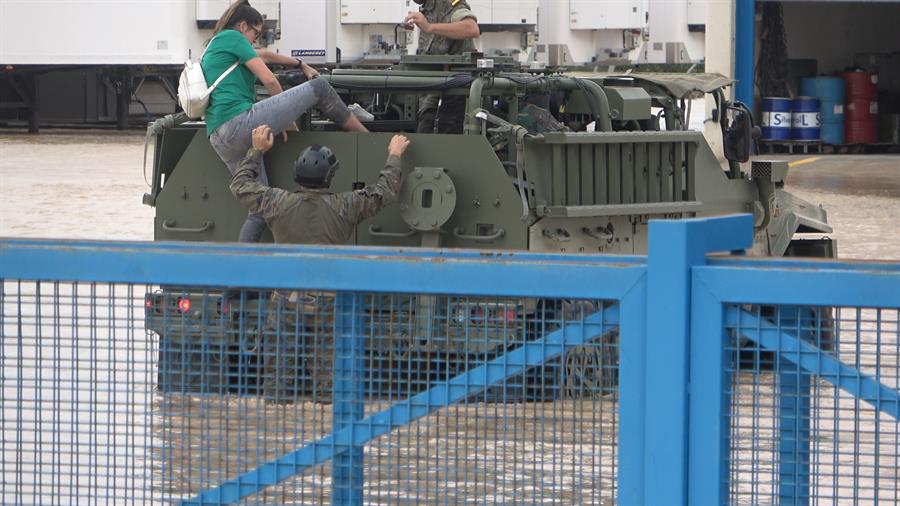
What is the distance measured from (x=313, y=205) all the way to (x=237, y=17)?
1.40 m

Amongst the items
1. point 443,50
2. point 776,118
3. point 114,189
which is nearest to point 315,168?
point 443,50

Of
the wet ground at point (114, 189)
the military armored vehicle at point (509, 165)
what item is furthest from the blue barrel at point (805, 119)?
the military armored vehicle at point (509, 165)

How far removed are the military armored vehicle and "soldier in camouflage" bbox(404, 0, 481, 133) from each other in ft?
0.85

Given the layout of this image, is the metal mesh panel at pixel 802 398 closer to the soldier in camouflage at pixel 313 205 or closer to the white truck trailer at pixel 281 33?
the soldier in camouflage at pixel 313 205

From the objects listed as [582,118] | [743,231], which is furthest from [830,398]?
[582,118]

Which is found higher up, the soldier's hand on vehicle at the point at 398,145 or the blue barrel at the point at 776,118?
the soldier's hand on vehicle at the point at 398,145

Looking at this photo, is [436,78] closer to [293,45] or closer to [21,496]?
[21,496]

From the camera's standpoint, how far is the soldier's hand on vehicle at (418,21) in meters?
9.80

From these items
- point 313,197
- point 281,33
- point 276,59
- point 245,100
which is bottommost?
point 313,197

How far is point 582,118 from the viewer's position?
33.0 feet

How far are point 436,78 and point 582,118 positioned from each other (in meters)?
1.35

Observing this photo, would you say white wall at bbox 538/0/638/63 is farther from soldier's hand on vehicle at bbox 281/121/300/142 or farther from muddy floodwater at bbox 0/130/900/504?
muddy floodwater at bbox 0/130/900/504

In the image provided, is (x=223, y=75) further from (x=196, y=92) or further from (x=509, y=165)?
(x=509, y=165)

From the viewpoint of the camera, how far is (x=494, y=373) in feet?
11.3
